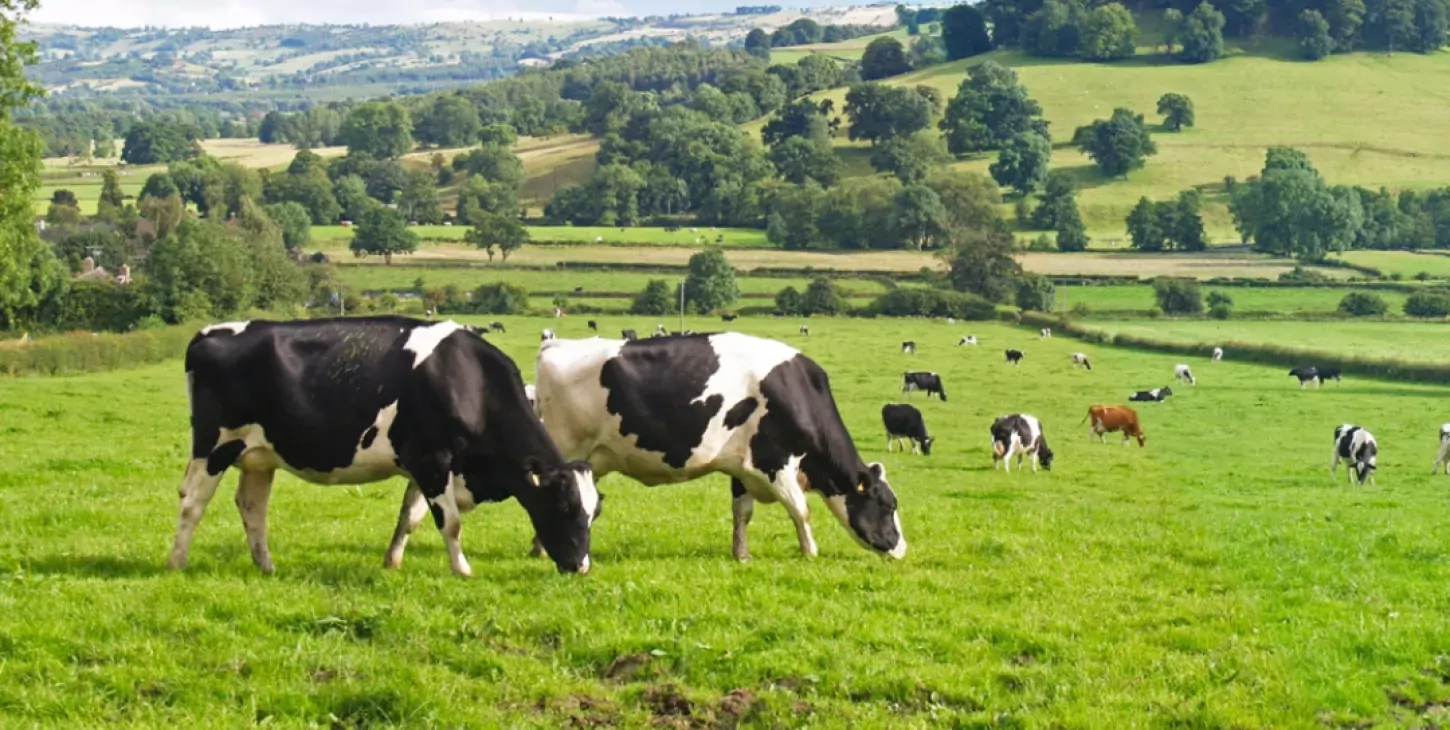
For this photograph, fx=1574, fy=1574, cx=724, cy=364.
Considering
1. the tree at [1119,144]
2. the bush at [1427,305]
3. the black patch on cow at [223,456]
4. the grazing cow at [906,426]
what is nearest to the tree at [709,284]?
the bush at [1427,305]

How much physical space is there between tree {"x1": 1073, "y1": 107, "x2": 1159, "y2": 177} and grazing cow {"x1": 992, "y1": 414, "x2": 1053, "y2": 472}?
152488 mm

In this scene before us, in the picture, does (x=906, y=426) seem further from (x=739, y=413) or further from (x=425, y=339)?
(x=425, y=339)

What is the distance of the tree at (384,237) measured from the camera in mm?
142125

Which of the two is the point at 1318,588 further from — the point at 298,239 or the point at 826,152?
the point at 826,152

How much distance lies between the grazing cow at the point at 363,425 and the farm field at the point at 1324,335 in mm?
62152

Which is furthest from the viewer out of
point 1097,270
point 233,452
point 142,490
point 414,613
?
point 1097,270

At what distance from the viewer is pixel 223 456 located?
14484 millimetres

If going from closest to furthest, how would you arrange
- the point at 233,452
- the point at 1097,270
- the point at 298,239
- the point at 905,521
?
the point at 233,452 < the point at 905,521 < the point at 1097,270 < the point at 298,239

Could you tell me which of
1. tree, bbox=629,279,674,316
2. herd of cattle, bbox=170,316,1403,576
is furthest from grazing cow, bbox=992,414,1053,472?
tree, bbox=629,279,674,316

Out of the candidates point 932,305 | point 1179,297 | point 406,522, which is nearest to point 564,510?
point 406,522

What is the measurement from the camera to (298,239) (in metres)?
157

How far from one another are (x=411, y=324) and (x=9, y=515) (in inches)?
252

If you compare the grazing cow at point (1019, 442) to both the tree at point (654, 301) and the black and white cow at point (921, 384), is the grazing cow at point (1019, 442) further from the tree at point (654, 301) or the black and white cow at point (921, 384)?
the tree at point (654, 301)

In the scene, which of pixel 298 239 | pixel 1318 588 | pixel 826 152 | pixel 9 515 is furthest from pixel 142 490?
pixel 826 152
